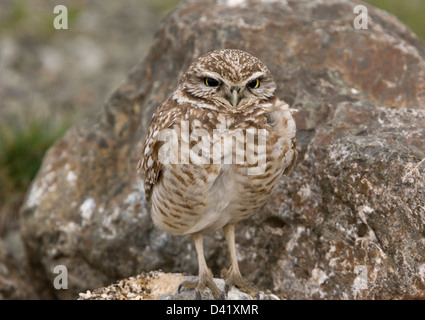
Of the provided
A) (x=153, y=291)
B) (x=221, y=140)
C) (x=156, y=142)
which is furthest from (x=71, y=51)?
(x=221, y=140)

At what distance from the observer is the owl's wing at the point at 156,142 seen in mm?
3922

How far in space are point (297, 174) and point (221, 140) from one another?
1.09 m

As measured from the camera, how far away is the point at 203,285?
13.6 feet

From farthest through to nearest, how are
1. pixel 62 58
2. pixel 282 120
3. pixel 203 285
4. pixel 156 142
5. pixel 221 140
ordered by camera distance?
pixel 62 58
pixel 203 285
pixel 156 142
pixel 282 120
pixel 221 140

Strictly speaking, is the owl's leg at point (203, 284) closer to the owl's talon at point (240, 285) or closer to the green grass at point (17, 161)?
the owl's talon at point (240, 285)

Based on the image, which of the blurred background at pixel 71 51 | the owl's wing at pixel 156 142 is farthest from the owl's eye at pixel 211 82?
the blurred background at pixel 71 51

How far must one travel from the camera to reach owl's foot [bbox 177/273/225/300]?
4.11 m

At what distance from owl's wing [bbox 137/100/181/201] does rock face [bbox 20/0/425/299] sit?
2.93ft

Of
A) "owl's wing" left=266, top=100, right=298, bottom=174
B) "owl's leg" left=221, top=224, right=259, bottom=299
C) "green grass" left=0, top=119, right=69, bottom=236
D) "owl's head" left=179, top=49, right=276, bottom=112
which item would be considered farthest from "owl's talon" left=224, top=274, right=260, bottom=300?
"green grass" left=0, top=119, right=69, bottom=236

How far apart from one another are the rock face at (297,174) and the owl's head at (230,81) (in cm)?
92

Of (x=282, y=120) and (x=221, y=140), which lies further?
(x=282, y=120)

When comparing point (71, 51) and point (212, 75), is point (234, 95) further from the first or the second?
point (71, 51)

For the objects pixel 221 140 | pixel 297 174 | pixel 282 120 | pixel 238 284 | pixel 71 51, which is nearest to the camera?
pixel 221 140

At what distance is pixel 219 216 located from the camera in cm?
399
